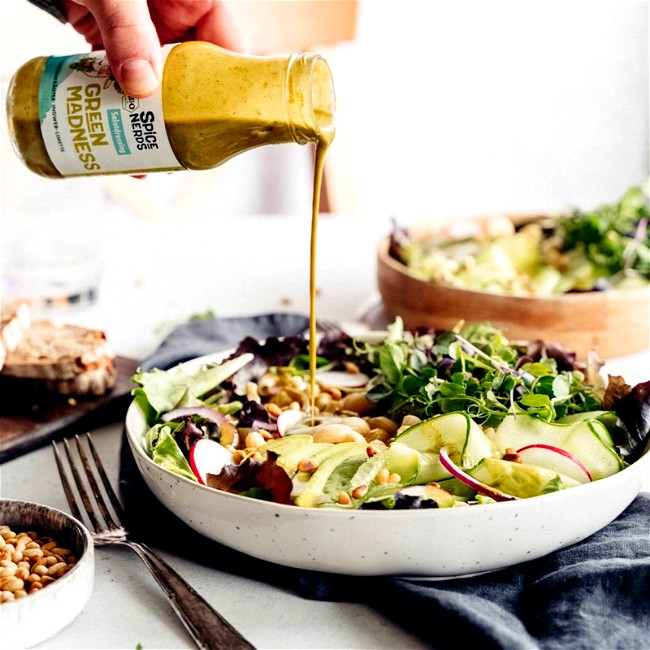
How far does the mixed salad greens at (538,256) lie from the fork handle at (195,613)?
1198mm

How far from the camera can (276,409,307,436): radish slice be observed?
140 cm

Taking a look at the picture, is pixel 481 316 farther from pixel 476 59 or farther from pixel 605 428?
pixel 476 59

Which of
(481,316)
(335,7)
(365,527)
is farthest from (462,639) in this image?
(335,7)

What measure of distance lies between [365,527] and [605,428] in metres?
0.42

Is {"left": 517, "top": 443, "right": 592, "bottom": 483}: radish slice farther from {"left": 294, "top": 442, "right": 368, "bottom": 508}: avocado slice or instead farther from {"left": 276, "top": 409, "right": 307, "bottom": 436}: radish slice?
{"left": 276, "top": 409, "right": 307, "bottom": 436}: radish slice

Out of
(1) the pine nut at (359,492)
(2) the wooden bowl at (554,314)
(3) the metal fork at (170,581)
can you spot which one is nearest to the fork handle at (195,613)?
(3) the metal fork at (170,581)

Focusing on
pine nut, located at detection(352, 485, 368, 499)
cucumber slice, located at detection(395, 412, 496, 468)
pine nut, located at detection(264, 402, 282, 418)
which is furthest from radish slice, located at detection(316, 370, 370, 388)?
pine nut, located at detection(352, 485, 368, 499)

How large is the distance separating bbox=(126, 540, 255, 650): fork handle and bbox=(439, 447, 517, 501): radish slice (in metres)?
0.33

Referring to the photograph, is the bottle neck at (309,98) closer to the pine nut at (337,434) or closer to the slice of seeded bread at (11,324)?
the pine nut at (337,434)

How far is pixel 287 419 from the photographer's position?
1423mm

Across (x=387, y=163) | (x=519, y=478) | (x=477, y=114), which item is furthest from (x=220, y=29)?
(x=387, y=163)

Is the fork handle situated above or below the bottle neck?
below

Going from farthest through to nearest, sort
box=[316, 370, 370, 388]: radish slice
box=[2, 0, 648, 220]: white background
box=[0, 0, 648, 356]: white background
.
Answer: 1. box=[2, 0, 648, 220]: white background
2. box=[0, 0, 648, 356]: white background
3. box=[316, 370, 370, 388]: radish slice

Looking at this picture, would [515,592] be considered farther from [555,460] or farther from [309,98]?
[309,98]
